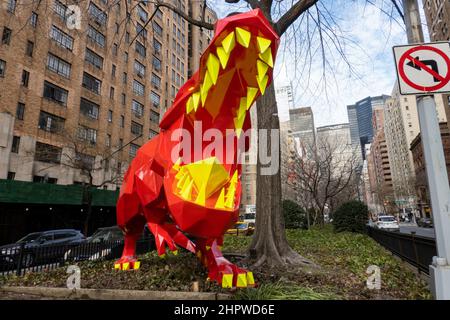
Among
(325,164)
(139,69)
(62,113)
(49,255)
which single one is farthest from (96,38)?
(49,255)

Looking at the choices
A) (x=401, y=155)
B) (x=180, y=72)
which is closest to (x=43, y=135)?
(x=180, y=72)

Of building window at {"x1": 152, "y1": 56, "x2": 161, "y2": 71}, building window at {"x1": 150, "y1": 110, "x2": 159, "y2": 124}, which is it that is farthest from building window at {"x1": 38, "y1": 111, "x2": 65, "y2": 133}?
building window at {"x1": 152, "y1": 56, "x2": 161, "y2": 71}

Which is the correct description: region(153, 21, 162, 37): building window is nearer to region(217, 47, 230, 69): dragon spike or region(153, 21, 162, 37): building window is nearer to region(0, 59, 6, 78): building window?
region(0, 59, 6, 78): building window

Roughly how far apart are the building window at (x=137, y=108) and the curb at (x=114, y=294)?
31.5 m

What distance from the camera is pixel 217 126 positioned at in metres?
4.46

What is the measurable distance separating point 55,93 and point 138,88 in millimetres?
12662

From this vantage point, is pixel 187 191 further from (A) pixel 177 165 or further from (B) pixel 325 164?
(B) pixel 325 164

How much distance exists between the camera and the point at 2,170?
19.8 meters

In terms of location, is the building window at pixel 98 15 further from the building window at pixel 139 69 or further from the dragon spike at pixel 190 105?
the building window at pixel 139 69

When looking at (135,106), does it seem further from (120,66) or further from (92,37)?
(92,37)

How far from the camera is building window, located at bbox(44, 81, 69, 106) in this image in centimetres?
2425

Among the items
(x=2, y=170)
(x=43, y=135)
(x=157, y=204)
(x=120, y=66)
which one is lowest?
(x=157, y=204)

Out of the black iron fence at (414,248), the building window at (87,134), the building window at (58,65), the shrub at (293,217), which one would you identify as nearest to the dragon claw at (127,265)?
the black iron fence at (414,248)
